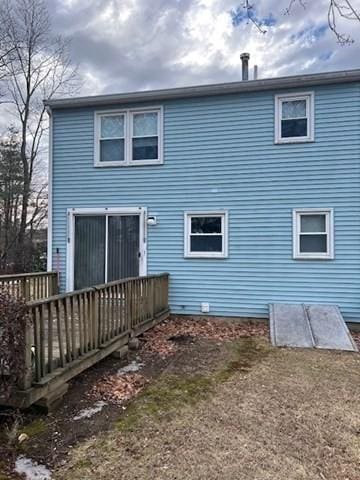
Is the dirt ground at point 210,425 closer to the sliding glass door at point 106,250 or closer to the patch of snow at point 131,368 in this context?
the patch of snow at point 131,368

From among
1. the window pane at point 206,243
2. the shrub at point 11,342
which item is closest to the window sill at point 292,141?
the window pane at point 206,243

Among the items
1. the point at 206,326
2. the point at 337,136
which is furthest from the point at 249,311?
the point at 337,136

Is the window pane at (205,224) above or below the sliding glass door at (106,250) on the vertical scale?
above

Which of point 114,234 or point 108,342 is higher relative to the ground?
point 114,234

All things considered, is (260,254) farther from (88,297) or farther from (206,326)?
(88,297)

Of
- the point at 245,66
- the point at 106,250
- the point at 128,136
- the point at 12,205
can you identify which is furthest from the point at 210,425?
the point at 12,205

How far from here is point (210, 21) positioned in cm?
511

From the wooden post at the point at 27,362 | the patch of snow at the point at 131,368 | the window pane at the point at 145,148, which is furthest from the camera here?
the window pane at the point at 145,148

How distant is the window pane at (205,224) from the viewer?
8.37 m

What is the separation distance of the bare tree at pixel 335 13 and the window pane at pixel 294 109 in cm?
A: 457

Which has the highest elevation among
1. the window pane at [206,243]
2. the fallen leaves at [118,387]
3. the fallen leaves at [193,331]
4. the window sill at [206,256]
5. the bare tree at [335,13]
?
the bare tree at [335,13]

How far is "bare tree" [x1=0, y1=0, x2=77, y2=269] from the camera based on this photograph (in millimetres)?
15664

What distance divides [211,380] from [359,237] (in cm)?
461

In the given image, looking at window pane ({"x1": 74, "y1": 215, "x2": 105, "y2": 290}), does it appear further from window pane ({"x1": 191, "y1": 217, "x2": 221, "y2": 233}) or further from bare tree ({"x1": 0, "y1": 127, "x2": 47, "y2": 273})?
bare tree ({"x1": 0, "y1": 127, "x2": 47, "y2": 273})
